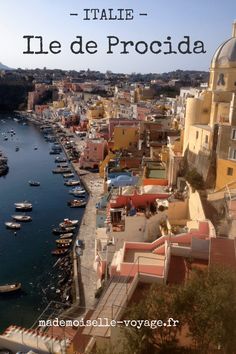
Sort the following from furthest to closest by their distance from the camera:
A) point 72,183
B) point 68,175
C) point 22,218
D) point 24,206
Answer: point 68,175
point 72,183
point 24,206
point 22,218

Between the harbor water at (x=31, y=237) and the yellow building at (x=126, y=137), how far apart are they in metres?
4.99

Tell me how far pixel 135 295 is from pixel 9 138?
43.5m

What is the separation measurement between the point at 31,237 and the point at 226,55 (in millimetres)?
12154

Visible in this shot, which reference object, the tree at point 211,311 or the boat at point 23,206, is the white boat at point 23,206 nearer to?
the boat at point 23,206

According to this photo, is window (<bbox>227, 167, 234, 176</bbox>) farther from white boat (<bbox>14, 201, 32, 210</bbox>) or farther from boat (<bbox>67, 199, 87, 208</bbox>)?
white boat (<bbox>14, 201, 32, 210</bbox>)

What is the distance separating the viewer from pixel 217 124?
44.3 feet

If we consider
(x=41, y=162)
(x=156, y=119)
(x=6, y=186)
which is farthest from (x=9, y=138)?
(x=156, y=119)

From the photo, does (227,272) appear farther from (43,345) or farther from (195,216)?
(195,216)

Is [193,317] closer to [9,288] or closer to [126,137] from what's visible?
[9,288]

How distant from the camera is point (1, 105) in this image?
79.2 meters

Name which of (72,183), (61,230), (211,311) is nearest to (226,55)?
(61,230)

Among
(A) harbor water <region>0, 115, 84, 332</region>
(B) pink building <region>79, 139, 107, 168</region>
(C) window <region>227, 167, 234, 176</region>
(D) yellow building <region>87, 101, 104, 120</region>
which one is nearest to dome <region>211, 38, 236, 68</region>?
(C) window <region>227, 167, 234, 176</region>

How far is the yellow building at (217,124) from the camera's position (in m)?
13.1

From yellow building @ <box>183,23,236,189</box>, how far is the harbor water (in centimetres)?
710
